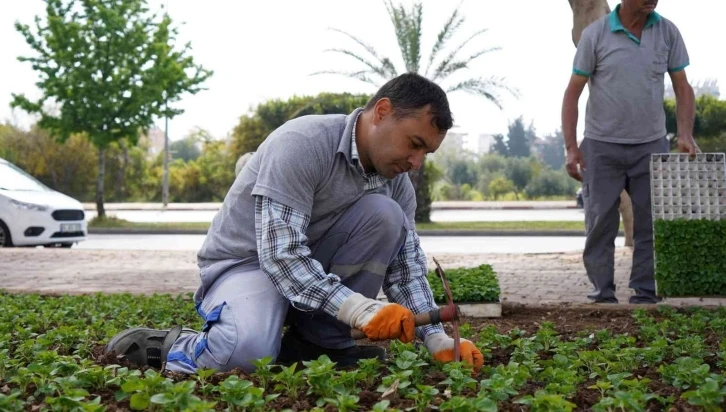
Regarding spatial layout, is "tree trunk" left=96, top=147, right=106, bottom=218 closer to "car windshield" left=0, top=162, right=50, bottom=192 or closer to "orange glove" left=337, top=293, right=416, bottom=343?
"car windshield" left=0, top=162, right=50, bottom=192

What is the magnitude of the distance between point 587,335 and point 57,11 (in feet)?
74.7

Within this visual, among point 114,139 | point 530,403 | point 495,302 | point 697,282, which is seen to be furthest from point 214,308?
point 114,139

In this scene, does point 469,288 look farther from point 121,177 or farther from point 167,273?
point 121,177

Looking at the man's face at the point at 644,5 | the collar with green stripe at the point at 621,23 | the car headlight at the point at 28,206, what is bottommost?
the car headlight at the point at 28,206

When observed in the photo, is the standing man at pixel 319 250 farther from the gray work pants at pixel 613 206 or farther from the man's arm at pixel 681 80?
the man's arm at pixel 681 80

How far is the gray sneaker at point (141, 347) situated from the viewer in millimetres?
3996

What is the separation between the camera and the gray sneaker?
3996mm

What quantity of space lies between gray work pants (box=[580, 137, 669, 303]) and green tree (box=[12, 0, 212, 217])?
19.0 metres

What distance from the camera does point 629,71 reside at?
6.34 metres

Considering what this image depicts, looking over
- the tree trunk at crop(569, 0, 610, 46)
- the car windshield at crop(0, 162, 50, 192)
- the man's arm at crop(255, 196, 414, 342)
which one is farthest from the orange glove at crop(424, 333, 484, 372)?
the car windshield at crop(0, 162, 50, 192)

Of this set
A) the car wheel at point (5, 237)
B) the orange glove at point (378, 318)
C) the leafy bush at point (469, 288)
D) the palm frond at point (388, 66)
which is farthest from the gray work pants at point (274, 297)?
the palm frond at point (388, 66)

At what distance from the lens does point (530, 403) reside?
2.79 meters

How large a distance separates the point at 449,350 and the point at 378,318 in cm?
53

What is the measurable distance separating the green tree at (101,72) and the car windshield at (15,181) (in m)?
8.47
